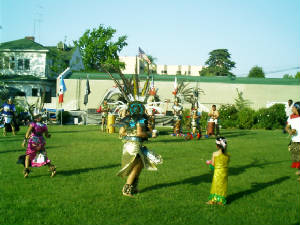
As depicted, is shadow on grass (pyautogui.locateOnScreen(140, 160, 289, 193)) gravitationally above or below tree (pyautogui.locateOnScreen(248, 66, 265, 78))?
below

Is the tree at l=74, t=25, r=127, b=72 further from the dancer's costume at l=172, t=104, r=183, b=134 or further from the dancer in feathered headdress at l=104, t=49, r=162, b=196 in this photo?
the dancer in feathered headdress at l=104, t=49, r=162, b=196

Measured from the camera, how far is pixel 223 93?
110 feet

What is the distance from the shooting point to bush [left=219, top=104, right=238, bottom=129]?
28703 mm

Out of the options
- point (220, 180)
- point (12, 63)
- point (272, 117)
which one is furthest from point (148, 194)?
point (12, 63)

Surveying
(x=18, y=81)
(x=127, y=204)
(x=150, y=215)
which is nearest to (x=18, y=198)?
(x=127, y=204)

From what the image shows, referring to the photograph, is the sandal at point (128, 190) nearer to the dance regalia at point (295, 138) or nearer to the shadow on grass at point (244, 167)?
the shadow on grass at point (244, 167)

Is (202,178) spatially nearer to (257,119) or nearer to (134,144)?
(134,144)

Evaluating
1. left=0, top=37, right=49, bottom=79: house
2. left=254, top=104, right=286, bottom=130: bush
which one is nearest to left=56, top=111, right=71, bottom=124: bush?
left=0, top=37, right=49, bottom=79: house

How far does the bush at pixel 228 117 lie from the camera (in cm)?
2870

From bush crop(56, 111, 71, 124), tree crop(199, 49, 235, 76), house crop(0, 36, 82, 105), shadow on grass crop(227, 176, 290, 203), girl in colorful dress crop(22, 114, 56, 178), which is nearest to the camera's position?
shadow on grass crop(227, 176, 290, 203)

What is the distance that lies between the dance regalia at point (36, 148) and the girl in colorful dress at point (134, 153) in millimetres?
2413

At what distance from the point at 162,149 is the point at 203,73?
2225 inches

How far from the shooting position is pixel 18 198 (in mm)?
6602

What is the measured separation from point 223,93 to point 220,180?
91.3 feet
